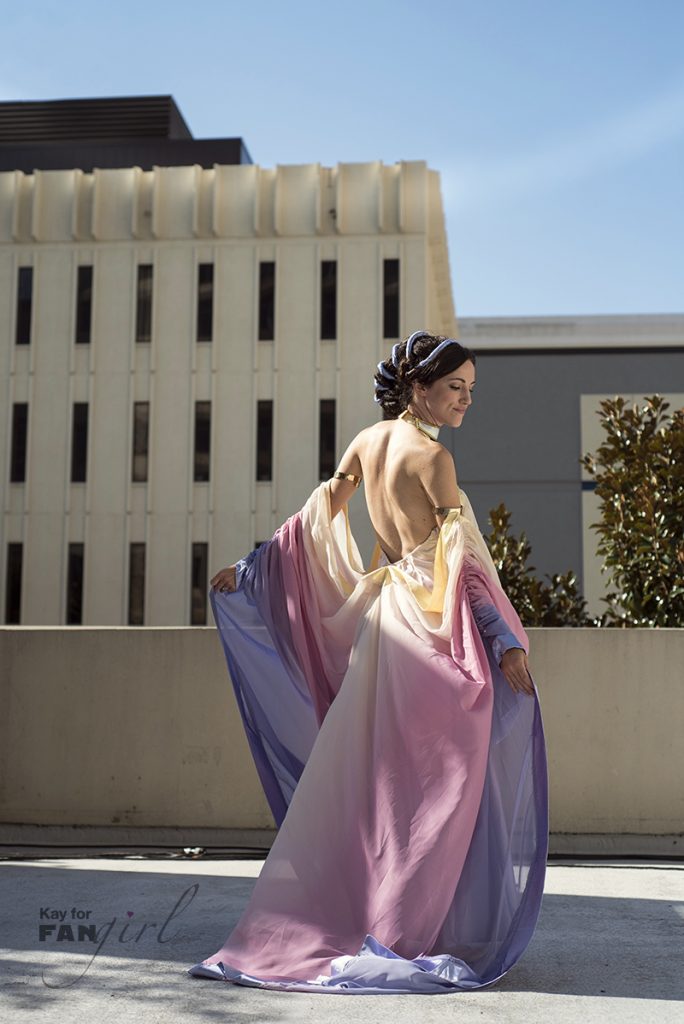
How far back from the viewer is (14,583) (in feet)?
105

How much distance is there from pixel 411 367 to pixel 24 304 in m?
30.3

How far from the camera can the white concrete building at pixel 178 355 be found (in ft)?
103

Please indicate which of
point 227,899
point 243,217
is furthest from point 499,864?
point 243,217

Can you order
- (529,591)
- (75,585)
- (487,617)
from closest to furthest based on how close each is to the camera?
(487,617)
(529,591)
(75,585)

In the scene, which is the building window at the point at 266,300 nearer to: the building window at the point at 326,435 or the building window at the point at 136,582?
the building window at the point at 326,435

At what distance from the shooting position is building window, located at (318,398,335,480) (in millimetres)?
31219

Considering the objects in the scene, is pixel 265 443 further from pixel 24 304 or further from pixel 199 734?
pixel 199 734

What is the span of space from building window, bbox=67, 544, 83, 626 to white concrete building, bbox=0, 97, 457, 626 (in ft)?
0.19

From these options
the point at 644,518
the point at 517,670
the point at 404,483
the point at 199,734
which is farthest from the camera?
Result: the point at 644,518

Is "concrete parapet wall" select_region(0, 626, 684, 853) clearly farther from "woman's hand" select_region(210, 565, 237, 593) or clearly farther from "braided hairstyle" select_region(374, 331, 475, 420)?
A: "braided hairstyle" select_region(374, 331, 475, 420)

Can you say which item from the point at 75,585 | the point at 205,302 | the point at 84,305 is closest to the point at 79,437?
the point at 84,305

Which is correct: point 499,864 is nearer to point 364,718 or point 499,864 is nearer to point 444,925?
point 444,925

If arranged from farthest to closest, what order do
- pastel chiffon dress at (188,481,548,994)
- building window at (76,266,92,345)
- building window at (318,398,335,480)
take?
building window at (76,266,92,345) → building window at (318,398,335,480) → pastel chiffon dress at (188,481,548,994)

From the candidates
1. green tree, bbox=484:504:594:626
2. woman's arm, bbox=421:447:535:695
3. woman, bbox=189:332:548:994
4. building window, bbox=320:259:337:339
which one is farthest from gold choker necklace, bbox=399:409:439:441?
building window, bbox=320:259:337:339
